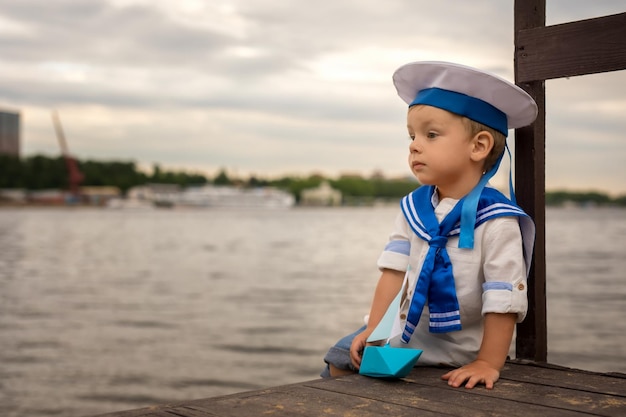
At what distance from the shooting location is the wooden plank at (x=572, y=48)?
94.0 inches

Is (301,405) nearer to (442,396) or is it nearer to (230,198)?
(442,396)

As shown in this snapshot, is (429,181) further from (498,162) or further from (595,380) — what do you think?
(595,380)

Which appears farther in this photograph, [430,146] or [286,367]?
[286,367]

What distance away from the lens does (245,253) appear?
25.4 m

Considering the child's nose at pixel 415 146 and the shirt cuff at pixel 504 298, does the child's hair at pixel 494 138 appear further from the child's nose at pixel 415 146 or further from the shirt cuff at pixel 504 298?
the shirt cuff at pixel 504 298

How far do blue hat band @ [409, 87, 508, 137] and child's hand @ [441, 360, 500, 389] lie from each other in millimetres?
735

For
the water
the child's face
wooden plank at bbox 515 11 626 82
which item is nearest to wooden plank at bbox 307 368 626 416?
the child's face

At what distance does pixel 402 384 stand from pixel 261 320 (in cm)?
880

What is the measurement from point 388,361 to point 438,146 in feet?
2.21

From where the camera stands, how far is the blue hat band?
7.50ft

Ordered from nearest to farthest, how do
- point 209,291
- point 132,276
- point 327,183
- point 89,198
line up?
point 209,291 < point 132,276 < point 89,198 < point 327,183

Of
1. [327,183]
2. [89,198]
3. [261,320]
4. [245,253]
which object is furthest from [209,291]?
[327,183]

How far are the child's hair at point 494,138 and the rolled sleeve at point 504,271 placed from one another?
22 cm

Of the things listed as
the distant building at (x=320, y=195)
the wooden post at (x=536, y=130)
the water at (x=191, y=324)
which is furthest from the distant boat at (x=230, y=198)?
the wooden post at (x=536, y=130)
